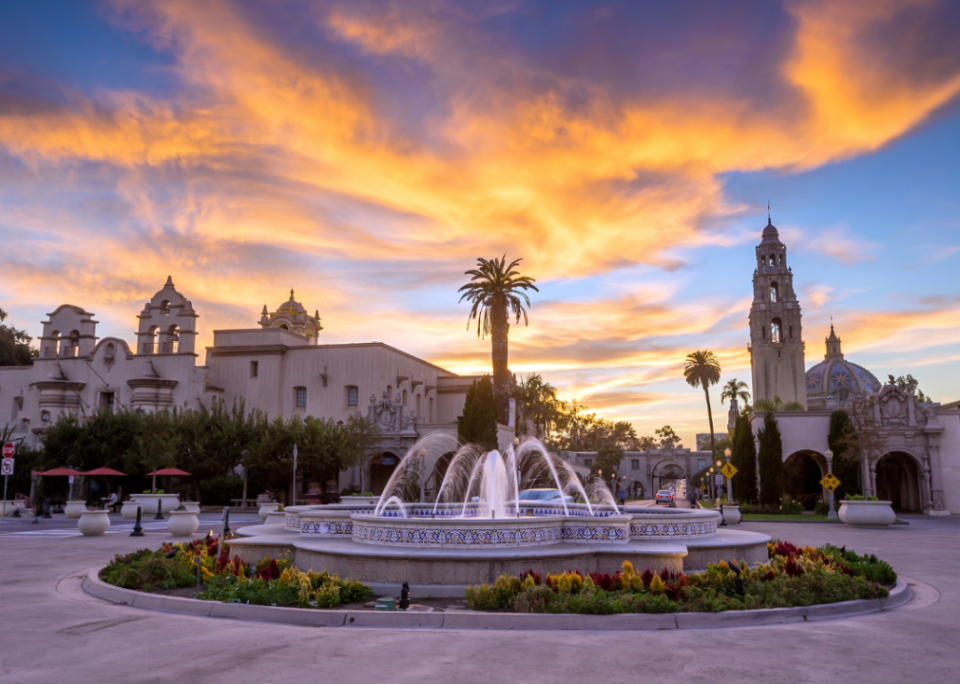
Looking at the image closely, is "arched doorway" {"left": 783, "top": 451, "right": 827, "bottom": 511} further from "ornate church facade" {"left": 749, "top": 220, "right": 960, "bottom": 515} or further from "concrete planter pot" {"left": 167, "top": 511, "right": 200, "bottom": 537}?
"concrete planter pot" {"left": 167, "top": 511, "right": 200, "bottom": 537}

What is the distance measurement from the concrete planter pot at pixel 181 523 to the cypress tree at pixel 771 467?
106ft

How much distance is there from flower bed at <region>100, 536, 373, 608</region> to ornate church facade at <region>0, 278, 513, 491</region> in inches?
1478

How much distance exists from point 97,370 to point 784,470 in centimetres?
5059

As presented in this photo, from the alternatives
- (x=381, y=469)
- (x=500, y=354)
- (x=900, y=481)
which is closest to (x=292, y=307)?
(x=381, y=469)

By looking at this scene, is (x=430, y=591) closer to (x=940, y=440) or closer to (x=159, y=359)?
(x=940, y=440)

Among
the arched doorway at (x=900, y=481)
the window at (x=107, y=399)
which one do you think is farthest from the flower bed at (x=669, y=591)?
the window at (x=107, y=399)

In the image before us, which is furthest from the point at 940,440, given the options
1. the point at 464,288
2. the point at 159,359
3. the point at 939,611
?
the point at 159,359

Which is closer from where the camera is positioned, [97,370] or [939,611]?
[939,611]

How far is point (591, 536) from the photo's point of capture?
13500 millimetres

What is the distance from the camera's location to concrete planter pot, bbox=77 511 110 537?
24.6 m

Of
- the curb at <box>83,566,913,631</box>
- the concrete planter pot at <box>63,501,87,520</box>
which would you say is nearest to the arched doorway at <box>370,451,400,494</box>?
the concrete planter pot at <box>63,501,87,520</box>

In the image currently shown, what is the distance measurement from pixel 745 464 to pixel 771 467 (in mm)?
2312

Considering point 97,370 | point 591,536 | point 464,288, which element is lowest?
point 591,536

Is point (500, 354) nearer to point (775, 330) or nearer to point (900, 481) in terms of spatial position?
point (900, 481)
